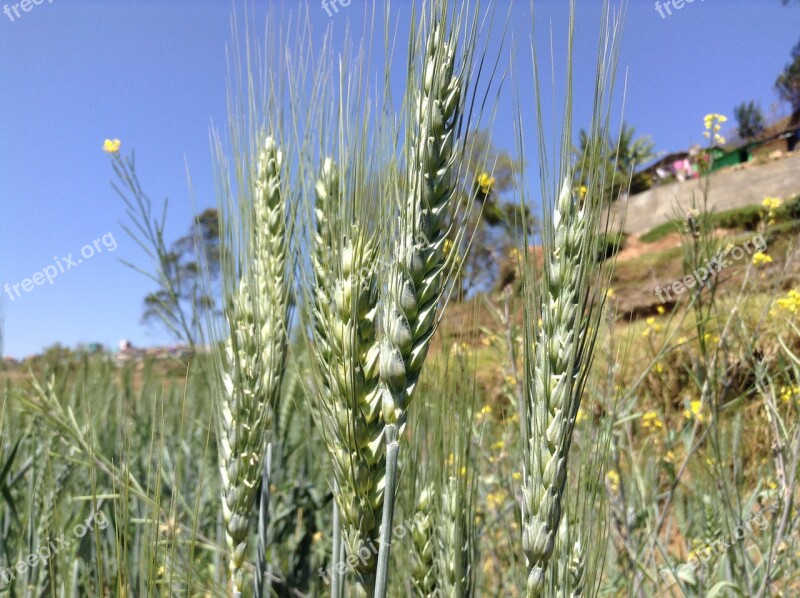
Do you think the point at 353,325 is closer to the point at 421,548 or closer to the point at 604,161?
the point at 604,161

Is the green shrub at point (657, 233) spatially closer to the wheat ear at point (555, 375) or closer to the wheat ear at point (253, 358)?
the wheat ear at point (253, 358)

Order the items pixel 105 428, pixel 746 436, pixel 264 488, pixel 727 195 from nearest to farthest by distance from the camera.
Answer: pixel 264 488 → pixel 105 428 → pixel 746 436 → pixel 727 195

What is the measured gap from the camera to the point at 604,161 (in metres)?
0.85

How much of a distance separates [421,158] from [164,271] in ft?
4.00

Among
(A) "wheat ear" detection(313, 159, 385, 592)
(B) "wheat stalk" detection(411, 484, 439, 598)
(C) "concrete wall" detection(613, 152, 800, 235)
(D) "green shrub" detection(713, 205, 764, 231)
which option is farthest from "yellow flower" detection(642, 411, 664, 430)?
(C) "concrete wall" detection(613, 152, 800, 235)

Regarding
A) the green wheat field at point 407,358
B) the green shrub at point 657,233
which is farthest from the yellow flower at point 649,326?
the green shrub at point 657,233

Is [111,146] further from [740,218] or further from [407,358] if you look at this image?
[740,218]

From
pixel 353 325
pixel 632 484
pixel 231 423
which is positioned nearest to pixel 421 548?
pixel 231 423

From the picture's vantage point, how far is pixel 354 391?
88 centimetres

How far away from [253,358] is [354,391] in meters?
0.47

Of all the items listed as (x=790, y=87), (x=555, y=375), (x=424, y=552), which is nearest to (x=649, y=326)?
(x=424, y=552)

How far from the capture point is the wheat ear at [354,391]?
0.88 m

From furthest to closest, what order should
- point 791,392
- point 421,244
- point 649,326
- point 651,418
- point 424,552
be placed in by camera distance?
point 651,418, point 649,326, point 791,392, point 424,552, point 421,244

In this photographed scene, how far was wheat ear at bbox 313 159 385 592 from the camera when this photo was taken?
0.88m
